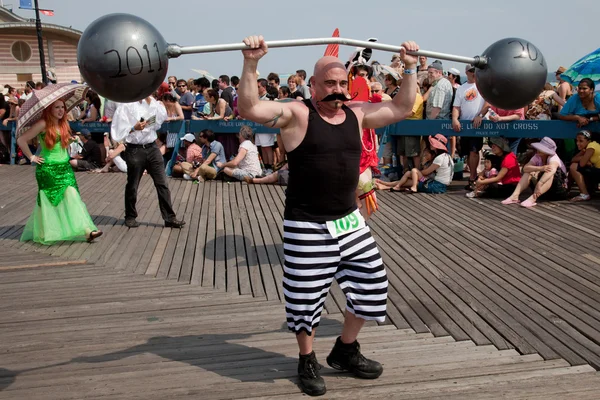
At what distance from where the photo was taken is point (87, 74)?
3.02 meters

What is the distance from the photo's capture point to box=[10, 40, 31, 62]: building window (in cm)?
3284

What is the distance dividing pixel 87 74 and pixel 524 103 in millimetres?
2372

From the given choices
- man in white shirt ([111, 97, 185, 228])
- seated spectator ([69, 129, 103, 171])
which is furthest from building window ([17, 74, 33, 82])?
man in white shirt ([111, 97, 185, 228])

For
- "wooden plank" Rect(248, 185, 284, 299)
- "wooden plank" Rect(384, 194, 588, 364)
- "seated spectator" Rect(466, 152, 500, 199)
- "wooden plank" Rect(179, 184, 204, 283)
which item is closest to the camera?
"wooden plank" Rect(384, 194, 588, 364)

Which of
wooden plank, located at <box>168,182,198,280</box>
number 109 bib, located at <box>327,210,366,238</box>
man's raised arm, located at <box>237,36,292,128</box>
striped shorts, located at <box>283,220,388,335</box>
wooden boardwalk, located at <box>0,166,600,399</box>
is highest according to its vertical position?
man's raised arm, located at <box>237,36,292,128</box>

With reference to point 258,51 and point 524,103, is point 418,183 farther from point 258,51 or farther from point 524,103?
point 258,51

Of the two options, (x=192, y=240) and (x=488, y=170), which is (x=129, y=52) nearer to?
(x=192, y=240)

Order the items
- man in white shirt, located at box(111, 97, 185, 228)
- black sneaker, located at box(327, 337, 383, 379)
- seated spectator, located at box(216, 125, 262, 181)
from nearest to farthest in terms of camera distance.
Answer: black sneaker, located at box(327, 337, 383, 379)
man in white shirt, located at box(111, 97, 185, 228)
seated spectator, located at box(216, 125, 262, 181)

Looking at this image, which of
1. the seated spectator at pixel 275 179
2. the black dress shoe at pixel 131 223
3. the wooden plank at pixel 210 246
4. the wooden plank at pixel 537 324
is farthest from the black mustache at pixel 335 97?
the seated spectator at pixel 275 179

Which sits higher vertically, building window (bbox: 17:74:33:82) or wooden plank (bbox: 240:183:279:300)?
building window (bbox: 17:74:33:82)

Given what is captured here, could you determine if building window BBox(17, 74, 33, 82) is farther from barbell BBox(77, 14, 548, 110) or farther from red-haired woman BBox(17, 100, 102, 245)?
barbell BBox(77, 14, 548, 110)

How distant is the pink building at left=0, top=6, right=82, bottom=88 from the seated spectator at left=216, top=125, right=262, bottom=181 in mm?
24703

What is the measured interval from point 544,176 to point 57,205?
252 inches

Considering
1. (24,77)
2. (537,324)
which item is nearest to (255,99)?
(537,324)
